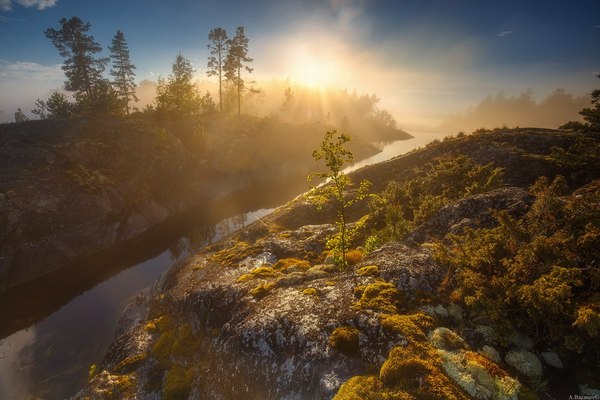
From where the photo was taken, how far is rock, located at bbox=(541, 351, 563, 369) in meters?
9.24

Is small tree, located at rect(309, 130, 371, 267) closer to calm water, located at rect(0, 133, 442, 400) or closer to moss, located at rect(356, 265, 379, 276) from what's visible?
moss, located at rect(356, 265, 379, 276)

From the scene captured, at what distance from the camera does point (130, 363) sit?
1561 centimetres

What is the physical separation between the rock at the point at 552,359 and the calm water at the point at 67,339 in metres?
24.6

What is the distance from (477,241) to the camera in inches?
503

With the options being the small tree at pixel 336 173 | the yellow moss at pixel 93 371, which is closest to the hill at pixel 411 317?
the small tree at pixel 336 173

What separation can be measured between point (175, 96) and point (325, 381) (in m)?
69.5

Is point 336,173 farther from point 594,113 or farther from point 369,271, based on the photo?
point 594,113

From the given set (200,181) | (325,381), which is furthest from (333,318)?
(200,181)

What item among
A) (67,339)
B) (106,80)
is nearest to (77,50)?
(106,80)

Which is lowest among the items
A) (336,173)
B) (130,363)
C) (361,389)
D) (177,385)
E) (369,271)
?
(130,363)

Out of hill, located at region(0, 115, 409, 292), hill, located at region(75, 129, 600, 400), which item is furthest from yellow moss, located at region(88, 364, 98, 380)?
hill, located at region(0, 115, 409, 292)

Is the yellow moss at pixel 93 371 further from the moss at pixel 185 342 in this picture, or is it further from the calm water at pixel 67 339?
the moss at pixel 185 342

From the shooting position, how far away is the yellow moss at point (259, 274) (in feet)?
59.2

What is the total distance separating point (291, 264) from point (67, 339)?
19.3 m
